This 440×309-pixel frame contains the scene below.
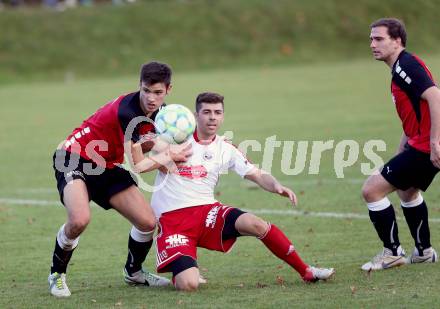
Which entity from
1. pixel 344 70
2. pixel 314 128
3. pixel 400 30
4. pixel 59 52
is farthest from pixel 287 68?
pixel 400 30

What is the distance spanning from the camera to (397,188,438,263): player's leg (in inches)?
323

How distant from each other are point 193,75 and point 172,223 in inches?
1142

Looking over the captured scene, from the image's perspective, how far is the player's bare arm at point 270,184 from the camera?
24.6 ft

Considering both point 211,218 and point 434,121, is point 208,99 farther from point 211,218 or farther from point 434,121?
point 434,121

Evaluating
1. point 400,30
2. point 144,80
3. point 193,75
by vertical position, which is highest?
point 400,30

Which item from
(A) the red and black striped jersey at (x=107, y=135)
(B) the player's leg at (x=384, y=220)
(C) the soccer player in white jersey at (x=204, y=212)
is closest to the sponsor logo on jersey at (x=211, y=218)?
(C) the soccer player in white jersey at (x=204, y=212)

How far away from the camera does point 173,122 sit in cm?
750

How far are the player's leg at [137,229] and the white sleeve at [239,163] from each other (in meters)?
0.87

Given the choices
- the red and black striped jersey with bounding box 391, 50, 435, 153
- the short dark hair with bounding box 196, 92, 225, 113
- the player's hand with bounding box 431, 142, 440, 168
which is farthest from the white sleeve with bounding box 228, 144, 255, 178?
the player's hand with bounding box 431, 142, 440, 168

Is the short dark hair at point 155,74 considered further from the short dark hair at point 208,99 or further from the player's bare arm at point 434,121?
the player's bare arm at point 434,121

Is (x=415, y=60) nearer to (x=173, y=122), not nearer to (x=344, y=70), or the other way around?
(x=173, y=122)

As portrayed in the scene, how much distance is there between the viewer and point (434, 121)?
7676 mm

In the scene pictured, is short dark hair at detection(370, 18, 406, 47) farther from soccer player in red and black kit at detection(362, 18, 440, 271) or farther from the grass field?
the grass field

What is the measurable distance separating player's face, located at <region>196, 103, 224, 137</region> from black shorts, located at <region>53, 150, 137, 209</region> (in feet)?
2.93
